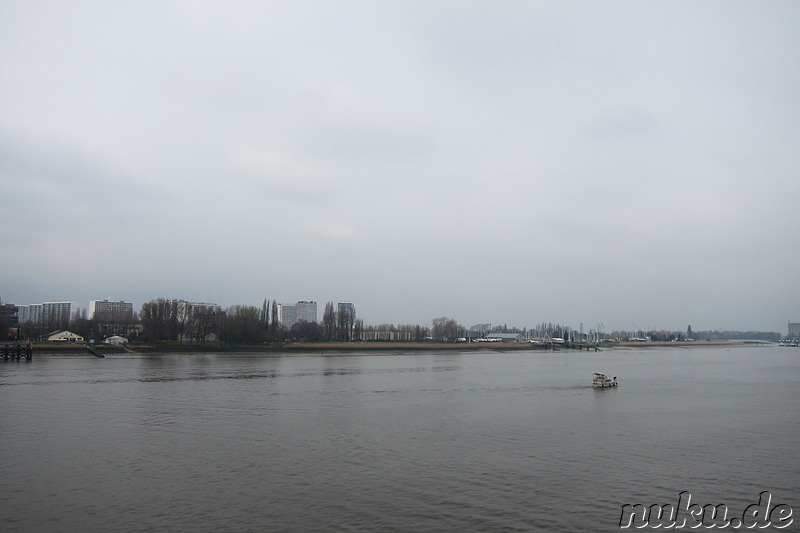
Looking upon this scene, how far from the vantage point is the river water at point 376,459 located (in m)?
11.7

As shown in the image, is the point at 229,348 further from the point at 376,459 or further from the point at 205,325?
the point at 376,459

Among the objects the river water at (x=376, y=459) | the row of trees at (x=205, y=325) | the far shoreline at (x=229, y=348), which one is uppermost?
the row of trees at (x=205, y=325)

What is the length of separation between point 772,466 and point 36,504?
734 inches

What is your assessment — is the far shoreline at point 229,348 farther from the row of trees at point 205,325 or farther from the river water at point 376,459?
the river water at point 376,459

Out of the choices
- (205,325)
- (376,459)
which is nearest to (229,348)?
(205,325)

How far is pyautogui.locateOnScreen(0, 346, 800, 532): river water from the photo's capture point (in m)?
11.7

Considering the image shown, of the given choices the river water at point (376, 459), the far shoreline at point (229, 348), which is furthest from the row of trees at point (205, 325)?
the river water at point (376, 459)

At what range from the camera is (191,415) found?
24359 millimetres

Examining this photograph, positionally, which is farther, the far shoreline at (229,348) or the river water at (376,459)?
the far shoreline at (229,348)

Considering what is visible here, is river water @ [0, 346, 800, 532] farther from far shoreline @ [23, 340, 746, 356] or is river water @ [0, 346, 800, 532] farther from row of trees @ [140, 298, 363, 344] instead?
row of trees @ [140, 298, 363, 344]

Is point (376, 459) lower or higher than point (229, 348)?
higher

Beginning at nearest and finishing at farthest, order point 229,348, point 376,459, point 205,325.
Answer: point 376,459 → point 229,348 → point 205,325

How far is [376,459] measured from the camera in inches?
648

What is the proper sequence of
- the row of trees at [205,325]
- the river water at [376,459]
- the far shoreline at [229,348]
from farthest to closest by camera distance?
the row of trees at [205,325] < the far shoreline at [229,348] < the river water at [376,459]
